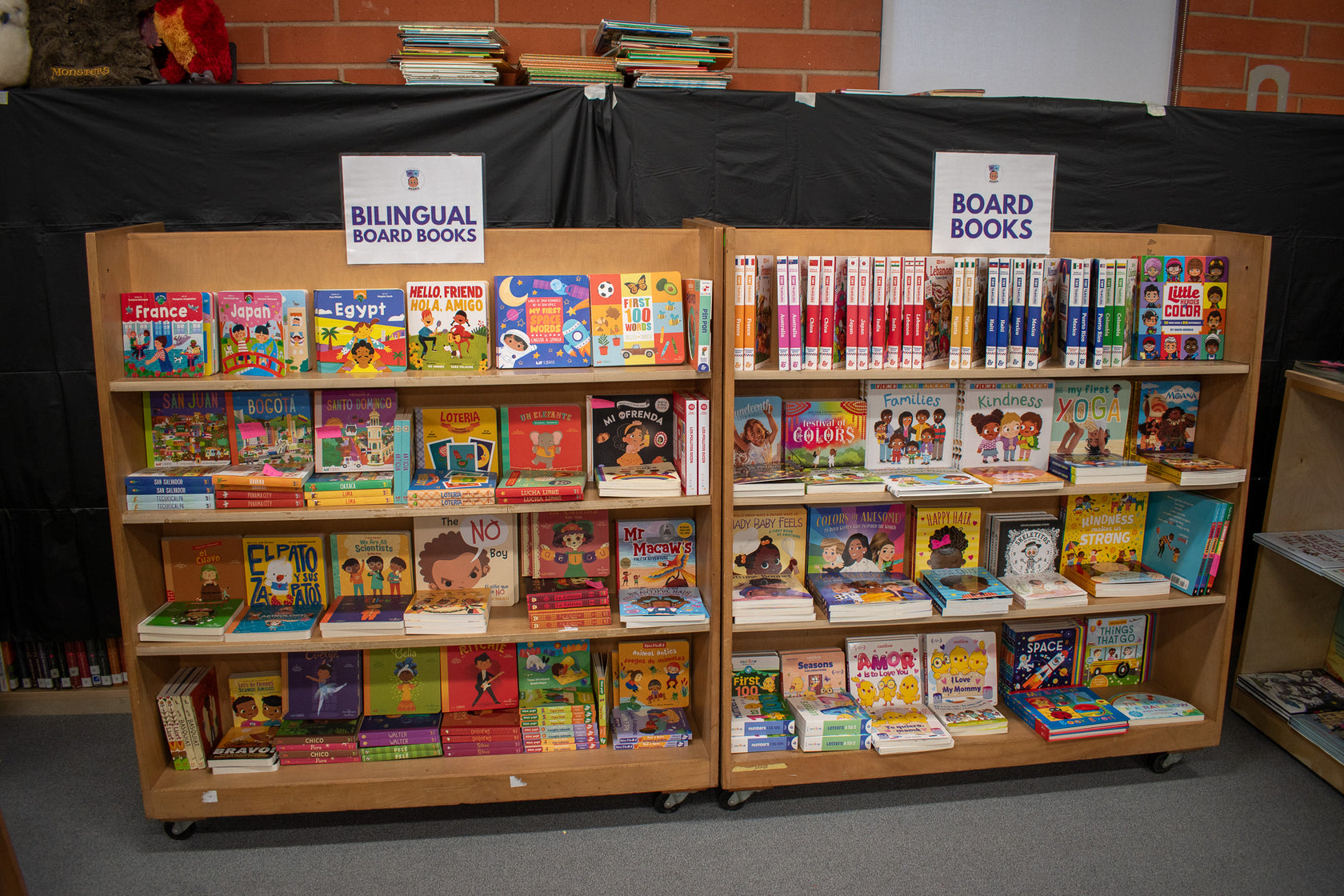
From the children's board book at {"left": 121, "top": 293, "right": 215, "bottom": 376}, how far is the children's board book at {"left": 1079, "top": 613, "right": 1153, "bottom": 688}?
306cm

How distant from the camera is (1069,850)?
2.72 m

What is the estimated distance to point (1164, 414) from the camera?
315 centimetres

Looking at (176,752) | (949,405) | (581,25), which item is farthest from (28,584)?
(949,405)

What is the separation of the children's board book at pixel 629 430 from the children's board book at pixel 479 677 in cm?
72

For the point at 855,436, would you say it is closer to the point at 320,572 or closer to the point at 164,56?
the point at 320,572

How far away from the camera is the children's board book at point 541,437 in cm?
289

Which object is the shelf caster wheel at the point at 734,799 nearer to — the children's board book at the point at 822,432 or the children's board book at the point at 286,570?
the children's board book at the point at 822,432

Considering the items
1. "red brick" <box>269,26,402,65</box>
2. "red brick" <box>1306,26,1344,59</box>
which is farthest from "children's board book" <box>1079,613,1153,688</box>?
"red brick" <box>269,26,402,65</box>

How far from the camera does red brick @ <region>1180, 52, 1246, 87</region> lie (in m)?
3.86

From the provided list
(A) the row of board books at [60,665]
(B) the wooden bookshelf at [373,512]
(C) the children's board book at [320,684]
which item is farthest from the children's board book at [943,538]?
(A) the row of board books at [60,665]

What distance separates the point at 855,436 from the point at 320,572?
5.86ft

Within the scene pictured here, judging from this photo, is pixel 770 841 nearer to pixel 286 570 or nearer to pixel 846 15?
pixel 286 570

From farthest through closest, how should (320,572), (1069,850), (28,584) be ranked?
1. (28,584)
2. (320,572)
3. (1069,850)

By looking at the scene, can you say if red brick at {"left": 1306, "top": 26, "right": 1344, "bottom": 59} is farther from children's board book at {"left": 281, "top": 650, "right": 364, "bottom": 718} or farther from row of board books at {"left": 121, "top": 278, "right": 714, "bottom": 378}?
children's board book at {"left": 281, "top": 650, "right": 364, "bottom": 718}
